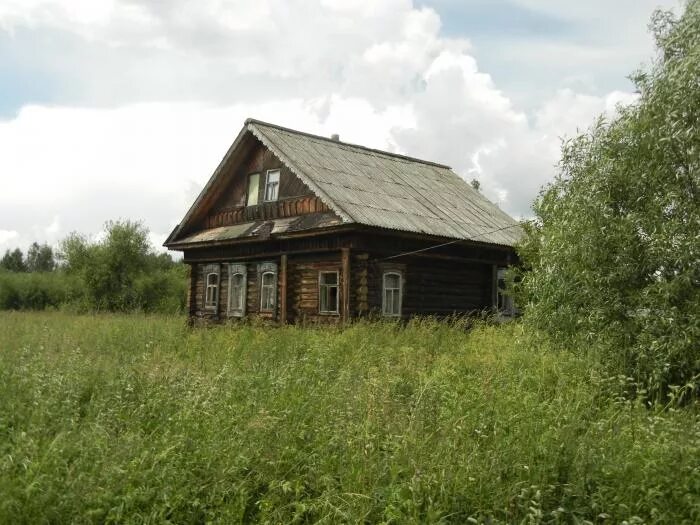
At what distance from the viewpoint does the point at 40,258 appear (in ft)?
355

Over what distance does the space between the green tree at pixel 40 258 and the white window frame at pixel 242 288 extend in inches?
3722

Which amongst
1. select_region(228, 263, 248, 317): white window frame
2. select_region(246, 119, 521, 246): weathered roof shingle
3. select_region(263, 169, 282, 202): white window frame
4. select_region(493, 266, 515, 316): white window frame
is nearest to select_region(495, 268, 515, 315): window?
select_region(493, 266, 515, 316): white window frame

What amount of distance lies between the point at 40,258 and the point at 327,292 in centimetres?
10594

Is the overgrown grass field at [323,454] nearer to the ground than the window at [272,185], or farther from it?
nearer to the ground

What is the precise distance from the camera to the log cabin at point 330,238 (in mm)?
15211

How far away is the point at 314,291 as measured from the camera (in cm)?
1619

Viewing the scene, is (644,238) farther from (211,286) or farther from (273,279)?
(211,286)

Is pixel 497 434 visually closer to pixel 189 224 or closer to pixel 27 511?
pixel 27 511

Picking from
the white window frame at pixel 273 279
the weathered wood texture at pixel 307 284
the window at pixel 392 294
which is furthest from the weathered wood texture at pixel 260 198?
the window at pixel 392 294

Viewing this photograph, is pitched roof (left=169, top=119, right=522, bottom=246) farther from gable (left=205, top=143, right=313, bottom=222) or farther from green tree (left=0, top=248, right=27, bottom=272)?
green tree (left=0, top=248, right=27, bottom=272)

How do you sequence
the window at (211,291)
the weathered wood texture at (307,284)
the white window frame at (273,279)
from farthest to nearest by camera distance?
the window at (211,291) → the white window frame at (273,279) → the weathered wood texture at (307,284)

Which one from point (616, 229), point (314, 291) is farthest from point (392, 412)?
point (314, 291)

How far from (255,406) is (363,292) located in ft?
29.6

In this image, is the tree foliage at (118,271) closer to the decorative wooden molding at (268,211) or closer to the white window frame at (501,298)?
the decorative wooden molding at (268,211)
